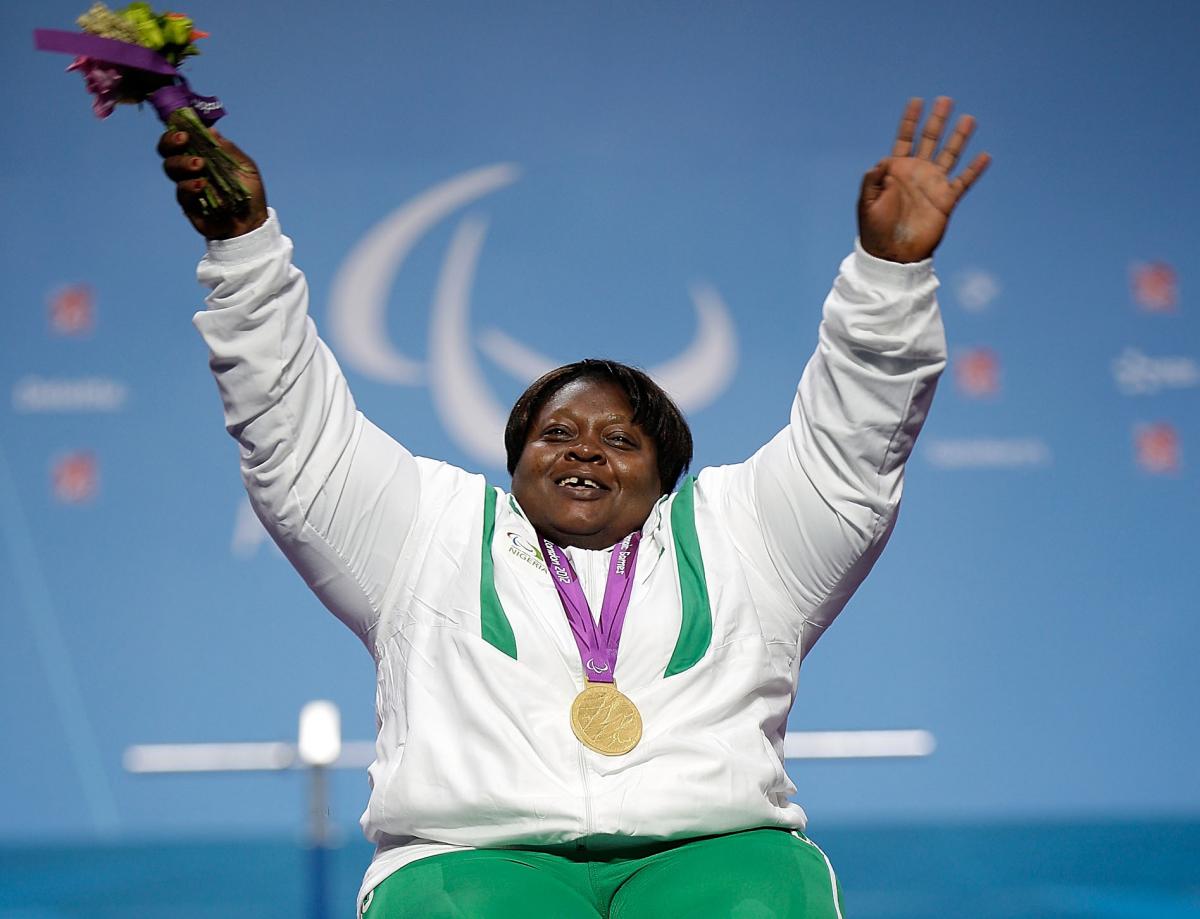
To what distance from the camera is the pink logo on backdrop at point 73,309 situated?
328cm

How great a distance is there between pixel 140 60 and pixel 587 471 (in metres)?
0.61

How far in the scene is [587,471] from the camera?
153 cm

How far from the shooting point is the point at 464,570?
1.42 m

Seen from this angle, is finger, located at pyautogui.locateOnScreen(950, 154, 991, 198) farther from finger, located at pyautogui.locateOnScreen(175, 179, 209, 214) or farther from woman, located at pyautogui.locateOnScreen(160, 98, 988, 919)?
finger, located at pyautogui.locateOnScreen(175, 179, 209, 214)

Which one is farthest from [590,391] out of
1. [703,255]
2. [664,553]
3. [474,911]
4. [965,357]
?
[965,357]

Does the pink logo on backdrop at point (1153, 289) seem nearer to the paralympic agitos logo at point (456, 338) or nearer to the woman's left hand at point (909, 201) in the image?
the paralympic agitos logo at point (456, 338)

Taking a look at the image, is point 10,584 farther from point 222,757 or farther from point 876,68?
point 876,68

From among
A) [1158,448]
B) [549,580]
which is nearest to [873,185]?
[549,580]

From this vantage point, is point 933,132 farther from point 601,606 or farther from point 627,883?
point 627,883

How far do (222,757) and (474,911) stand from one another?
4.24 ft

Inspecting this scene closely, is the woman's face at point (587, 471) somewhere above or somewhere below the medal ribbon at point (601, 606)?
above

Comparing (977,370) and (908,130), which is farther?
(977,370)

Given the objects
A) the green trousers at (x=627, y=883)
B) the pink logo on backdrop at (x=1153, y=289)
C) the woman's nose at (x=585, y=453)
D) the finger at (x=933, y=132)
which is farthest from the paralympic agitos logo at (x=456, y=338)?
the green trousers at (x=627, y=883)

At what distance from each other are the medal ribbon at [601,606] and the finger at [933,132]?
50 centimetres
